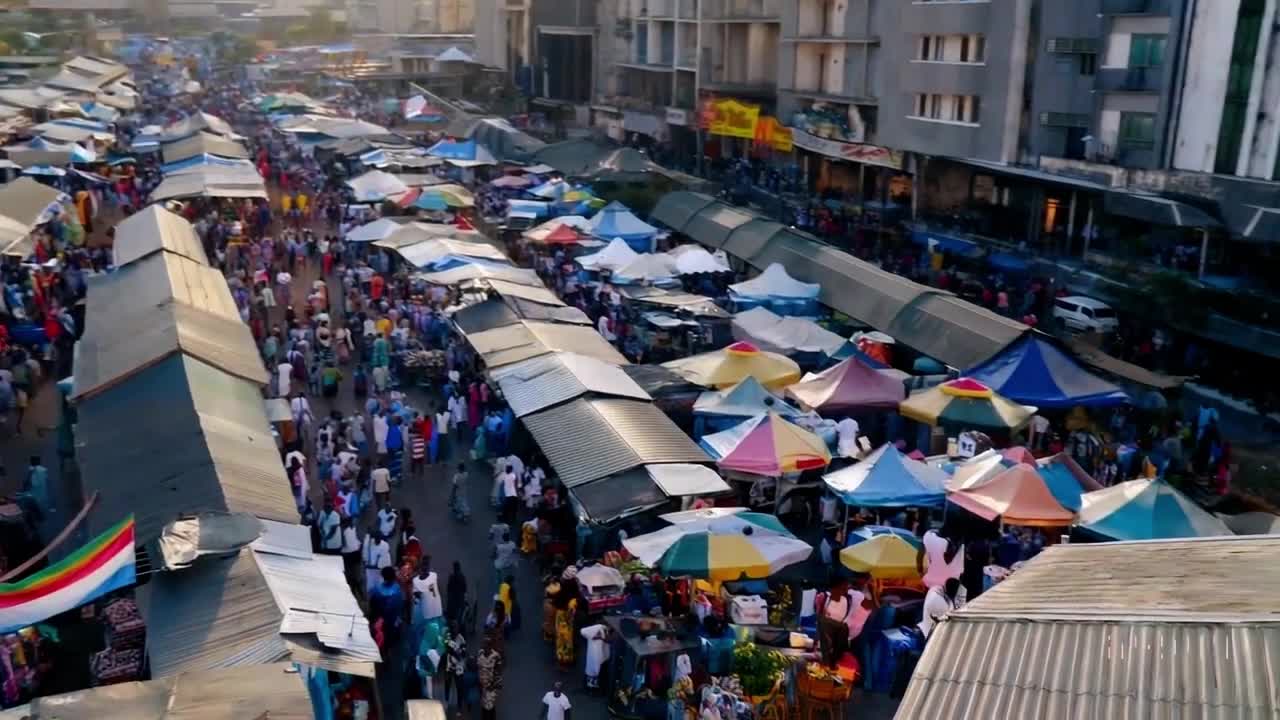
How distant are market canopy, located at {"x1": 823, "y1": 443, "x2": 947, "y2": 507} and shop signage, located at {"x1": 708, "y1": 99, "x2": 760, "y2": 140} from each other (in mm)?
29828

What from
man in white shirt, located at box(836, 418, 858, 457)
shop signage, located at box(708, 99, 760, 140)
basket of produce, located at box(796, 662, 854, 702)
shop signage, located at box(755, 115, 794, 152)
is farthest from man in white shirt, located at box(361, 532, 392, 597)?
shop signage, located at box(708, 99, 760, 140)

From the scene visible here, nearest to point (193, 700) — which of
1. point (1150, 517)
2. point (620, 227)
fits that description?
point (1150, 517)

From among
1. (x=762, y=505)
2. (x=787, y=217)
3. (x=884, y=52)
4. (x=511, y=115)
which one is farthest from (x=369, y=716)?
(x=511, y=115)

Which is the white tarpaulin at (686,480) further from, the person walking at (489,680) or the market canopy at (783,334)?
the market canopy at (783,334)

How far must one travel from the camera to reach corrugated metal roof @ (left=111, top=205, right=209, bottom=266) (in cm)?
2284

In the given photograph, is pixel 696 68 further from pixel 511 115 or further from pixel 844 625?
pixel 844 625

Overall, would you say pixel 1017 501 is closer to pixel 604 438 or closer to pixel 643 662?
pixel 604 438

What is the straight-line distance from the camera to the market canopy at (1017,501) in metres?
13.8

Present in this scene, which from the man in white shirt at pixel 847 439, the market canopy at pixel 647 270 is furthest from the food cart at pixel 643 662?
the market canopy at pixel 647 270

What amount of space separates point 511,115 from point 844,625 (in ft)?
181

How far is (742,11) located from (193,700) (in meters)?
41.7

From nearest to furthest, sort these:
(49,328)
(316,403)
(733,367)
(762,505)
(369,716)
Result: (369,716), (762,505), (733,367), (316,403), (49,328)

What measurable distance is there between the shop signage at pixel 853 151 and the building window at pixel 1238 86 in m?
12.1

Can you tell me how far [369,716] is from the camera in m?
10.5
